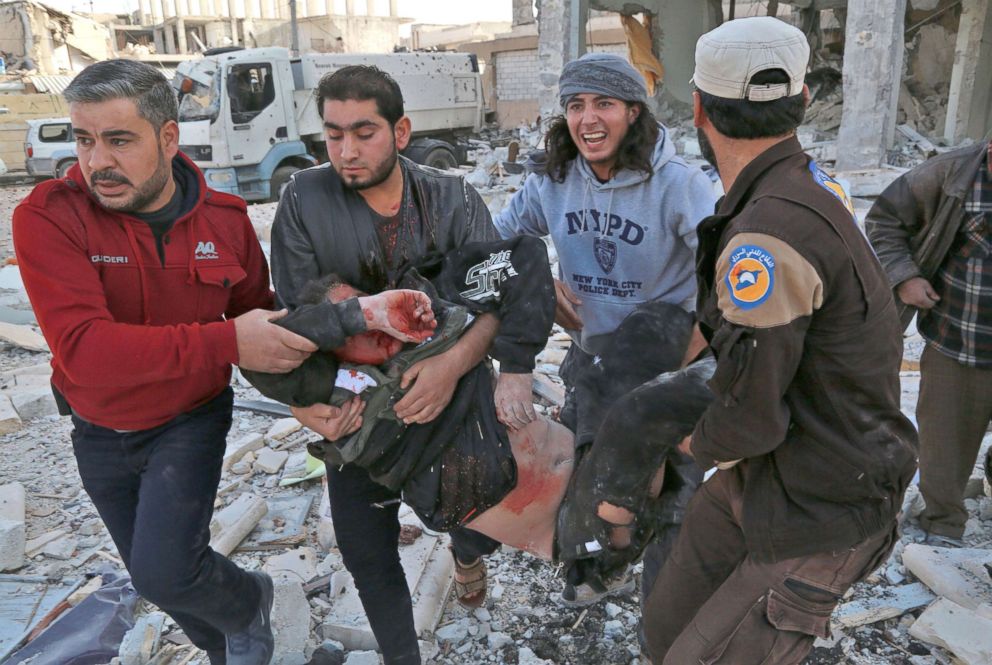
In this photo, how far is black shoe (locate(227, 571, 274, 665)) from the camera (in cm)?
242

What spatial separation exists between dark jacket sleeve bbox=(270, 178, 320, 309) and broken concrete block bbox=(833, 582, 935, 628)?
2.40 meters

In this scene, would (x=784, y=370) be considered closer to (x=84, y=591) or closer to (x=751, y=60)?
(x=751, y=60)

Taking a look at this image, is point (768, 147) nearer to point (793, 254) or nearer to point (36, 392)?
point (793, 254)

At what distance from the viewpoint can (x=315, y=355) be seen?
198 centimetres

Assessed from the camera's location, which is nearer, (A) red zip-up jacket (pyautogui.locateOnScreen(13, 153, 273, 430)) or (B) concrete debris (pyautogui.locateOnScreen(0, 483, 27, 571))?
(A) red zip-up jacket (pyautogui.locateOnScreen(13, 153, 273, 430))

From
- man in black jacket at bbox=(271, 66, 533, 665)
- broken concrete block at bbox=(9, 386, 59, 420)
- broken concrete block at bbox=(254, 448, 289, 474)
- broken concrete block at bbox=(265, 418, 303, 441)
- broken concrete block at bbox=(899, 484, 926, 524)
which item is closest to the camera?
man in black jacket at bbox=(271, 66, 533, 665)

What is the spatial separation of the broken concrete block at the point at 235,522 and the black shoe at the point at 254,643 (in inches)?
38.3

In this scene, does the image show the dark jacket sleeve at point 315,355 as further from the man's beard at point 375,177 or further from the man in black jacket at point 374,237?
the man's beard at point 375,177

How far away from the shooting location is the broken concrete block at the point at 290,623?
2736 mm

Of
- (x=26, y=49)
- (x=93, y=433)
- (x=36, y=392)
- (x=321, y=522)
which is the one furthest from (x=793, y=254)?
(x=26, y=49)

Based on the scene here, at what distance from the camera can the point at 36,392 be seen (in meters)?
5.08

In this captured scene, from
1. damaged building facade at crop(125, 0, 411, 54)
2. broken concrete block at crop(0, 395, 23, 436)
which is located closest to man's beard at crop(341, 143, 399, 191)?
broken concrete block at crop(0, 395, 23, 436)

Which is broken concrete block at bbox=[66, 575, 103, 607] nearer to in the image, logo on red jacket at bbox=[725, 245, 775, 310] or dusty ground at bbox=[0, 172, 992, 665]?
dusty ground at bbox=[0, 172, 992, 665]

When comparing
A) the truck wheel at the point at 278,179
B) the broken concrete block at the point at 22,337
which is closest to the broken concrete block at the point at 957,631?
the broken concrete block at the point at 22,337
